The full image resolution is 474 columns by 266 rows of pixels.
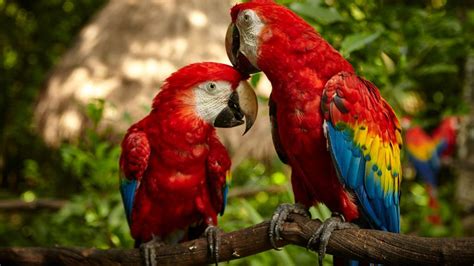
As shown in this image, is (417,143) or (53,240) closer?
(53,240)

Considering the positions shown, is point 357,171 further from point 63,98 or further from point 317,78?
point 63,98

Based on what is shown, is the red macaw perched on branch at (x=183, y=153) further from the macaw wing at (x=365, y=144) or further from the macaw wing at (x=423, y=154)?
the macaw wing at (x=423, y=154)

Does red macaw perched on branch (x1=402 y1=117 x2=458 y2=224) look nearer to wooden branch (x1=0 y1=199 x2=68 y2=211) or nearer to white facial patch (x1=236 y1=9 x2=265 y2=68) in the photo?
wooden branch (x1=0 y1=199 x2=68 y2=211)

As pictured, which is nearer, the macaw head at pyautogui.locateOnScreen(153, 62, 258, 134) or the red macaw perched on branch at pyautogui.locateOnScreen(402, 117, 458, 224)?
the macaw head at pyautogui.locateOnScreen(153, 62, 258, 134)

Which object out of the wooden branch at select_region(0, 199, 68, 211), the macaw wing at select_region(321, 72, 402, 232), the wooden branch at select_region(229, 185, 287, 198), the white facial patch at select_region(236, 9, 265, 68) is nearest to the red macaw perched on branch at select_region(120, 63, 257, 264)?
the white facial patch at select_region(236, 9, 265, 68)

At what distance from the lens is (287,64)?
123 centimetres

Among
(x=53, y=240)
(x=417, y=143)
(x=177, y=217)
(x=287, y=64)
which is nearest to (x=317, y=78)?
(x=287, y=64)

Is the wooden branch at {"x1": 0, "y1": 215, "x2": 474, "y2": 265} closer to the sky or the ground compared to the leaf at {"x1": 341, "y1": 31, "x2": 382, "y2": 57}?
closer to the ground

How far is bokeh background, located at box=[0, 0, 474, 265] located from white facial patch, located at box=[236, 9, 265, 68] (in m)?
0.39

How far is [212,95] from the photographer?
1.46 metres

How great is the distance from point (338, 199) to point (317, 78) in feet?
0.82

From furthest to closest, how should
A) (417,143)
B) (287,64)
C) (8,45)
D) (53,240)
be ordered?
1. (8,45)
2. (417,143)
3. (53,240)
4. (287,64)

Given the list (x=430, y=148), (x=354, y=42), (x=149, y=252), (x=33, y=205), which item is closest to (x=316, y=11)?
(x=354, y=42)

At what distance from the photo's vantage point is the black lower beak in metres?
1.43
